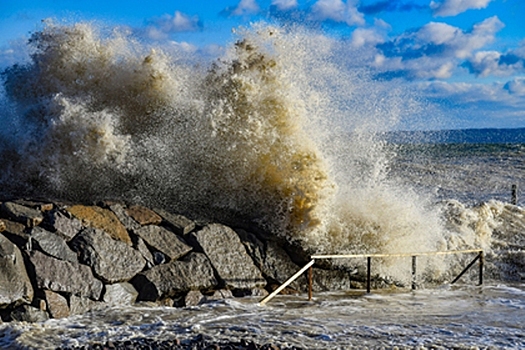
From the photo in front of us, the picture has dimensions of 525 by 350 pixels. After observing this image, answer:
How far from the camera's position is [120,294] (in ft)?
23.5

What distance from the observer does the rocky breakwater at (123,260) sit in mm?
6590

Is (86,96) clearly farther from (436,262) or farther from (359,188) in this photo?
(436,262)

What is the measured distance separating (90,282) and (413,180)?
21551 mm

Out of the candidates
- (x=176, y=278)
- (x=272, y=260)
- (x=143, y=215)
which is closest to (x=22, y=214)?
(x=143, y=215)

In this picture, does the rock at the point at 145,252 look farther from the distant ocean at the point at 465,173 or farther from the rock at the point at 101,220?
the distant ocean at the point at 465,173

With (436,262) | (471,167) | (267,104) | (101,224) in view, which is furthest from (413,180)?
(101,224)

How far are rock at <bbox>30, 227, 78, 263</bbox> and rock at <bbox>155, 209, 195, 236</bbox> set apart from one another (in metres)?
1.46

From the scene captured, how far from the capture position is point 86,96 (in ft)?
30.3

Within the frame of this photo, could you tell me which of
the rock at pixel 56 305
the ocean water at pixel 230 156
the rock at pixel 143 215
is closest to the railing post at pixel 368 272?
the ocean water at pixel 230 156

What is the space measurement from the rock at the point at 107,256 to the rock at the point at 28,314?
0.81 metres

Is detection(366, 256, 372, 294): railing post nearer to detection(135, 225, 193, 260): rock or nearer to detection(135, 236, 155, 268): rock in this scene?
detection(135, 225, 193, 260): rock

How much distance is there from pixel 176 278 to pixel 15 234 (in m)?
1.94

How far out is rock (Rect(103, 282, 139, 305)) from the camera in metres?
7.06

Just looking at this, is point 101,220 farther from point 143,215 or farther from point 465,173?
point 465,173
